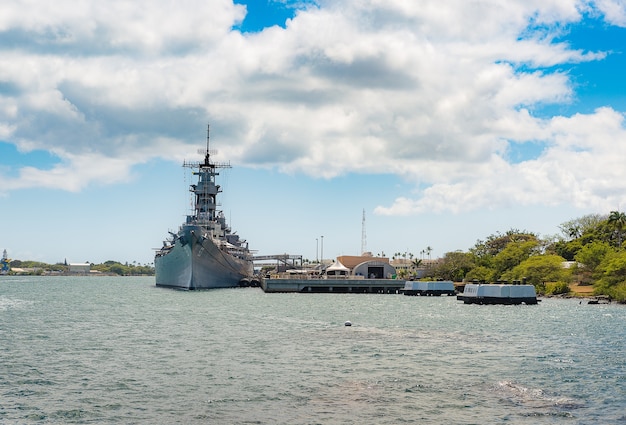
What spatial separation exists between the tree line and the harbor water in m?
55.5

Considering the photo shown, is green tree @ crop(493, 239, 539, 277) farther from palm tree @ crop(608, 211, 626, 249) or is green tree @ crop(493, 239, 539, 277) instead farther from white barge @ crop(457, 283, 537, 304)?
white barge @ crop(457, 283, 537, 304)

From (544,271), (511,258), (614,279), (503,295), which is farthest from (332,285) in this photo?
A: (614,279)

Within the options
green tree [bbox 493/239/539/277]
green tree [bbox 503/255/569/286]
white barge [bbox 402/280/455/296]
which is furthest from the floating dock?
green tree [bbox 503/255/569/286]

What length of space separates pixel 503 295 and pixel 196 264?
6162cm

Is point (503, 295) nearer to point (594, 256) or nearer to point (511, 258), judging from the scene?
point (594, 256)

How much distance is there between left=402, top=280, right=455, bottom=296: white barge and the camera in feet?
467

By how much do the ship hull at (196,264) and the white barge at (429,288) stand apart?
43367mm

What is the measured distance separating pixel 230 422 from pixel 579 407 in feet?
52.8

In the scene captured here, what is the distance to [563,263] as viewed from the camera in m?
150

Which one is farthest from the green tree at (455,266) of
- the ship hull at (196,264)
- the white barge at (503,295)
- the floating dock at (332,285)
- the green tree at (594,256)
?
the white barge at (503,295)

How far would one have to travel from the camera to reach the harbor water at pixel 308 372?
27422mm

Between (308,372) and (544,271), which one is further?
(544,271)

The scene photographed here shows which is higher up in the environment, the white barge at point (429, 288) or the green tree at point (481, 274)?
the green tree at point (481, 274)

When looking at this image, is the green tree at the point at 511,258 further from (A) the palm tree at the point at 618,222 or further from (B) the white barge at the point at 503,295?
(B) the white barge at the point at 503,295
